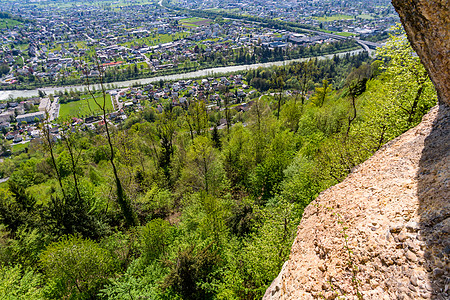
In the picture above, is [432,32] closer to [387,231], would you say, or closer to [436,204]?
[436,204]

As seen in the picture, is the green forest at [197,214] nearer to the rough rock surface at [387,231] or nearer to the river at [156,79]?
the rough rock surface at [387,231]

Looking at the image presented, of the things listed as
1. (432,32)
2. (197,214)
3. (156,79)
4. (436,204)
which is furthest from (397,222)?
(156,79)

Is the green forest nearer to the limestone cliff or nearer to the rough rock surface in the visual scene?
the rough rock surface

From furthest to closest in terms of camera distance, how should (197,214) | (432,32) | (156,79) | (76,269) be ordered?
(156,79), (197,214), (76,269), (432,32)

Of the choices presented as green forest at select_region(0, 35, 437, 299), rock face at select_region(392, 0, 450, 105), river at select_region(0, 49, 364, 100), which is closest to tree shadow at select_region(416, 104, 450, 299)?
rock face at select_region(392, 0, 450, 105)

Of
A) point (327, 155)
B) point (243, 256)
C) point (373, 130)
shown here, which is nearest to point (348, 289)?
point (243, 256)

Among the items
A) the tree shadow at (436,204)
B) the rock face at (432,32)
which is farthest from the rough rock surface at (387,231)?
the rock face at (432,32)
